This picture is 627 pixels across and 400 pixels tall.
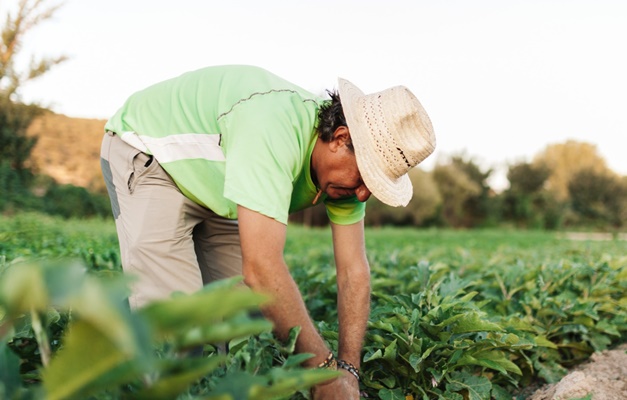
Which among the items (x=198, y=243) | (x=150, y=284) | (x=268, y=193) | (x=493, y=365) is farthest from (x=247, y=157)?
(x=493, y=365)

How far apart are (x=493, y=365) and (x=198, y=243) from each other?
1590 mm

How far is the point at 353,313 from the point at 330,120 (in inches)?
33.4

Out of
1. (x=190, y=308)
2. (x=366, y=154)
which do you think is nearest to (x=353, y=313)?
(x=366, y=154)

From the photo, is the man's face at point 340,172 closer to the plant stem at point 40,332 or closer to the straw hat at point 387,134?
the straw hat at point 387,134

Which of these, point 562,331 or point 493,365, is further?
point 562,331

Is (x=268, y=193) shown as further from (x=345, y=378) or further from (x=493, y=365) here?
(x=493, y=365)

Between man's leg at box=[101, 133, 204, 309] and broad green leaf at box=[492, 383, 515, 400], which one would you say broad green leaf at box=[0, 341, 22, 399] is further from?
broad green leaf at box=[492, 383, 515, 400]

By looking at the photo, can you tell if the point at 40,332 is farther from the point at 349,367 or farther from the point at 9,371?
the point at 349,367

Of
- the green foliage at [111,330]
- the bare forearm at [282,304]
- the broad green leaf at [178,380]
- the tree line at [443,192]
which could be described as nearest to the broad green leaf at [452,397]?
the bare forearm at [282,304]

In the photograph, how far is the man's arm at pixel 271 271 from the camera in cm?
196

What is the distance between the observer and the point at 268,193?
1988mm

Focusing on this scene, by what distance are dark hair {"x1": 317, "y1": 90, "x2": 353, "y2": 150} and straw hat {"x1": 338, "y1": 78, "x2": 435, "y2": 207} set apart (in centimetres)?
7

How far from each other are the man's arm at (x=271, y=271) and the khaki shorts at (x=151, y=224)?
629 millimetres

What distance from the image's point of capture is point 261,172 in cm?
201
